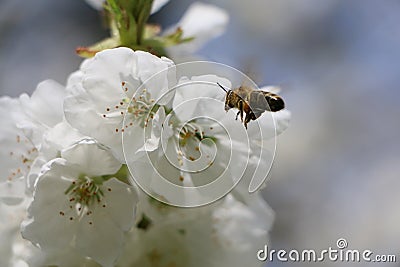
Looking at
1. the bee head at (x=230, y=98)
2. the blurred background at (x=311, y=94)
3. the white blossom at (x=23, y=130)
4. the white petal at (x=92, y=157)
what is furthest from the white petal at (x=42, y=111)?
the blurred background at (x=311, y=94)

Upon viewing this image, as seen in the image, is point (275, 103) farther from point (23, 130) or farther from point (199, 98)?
point (23, 130)

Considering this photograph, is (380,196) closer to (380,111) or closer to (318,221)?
(318,221)

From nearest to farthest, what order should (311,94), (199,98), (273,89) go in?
(199,98), (273,89), (311,94)

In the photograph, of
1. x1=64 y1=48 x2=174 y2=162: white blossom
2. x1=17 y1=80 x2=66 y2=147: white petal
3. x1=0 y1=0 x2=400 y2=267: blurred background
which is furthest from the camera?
x1=0 y1=0 x2=400 y2=267: blurred background

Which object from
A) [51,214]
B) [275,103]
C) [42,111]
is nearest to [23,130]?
[42,111]

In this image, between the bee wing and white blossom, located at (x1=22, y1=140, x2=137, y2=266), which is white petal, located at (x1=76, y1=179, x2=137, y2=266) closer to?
white blossom, located at (x1=22, y1=140, x2=137, y2=266)

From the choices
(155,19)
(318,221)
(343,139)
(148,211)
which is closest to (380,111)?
(343,139)

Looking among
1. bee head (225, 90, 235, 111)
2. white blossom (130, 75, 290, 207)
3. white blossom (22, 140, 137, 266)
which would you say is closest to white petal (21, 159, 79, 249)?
white blossom (22, 140, 137, 266)

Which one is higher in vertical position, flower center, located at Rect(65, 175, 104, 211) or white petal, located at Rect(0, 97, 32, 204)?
white petal, located at Rect(0, 97, 32, 204)
